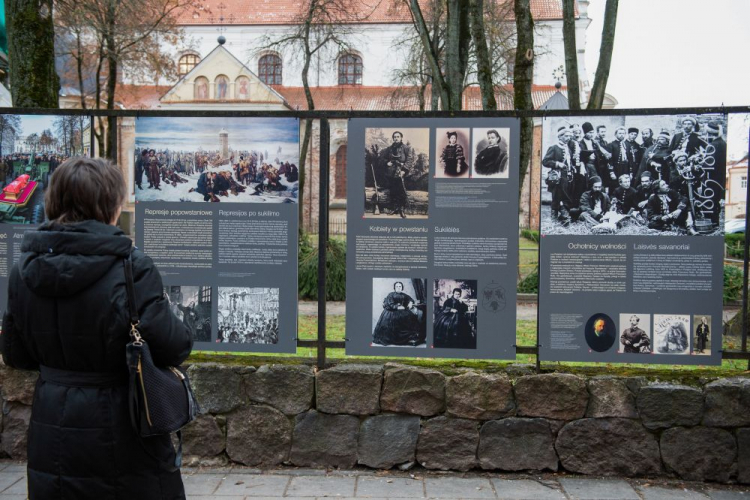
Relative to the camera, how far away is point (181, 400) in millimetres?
3053

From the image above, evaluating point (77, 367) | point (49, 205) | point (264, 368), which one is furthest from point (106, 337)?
point (264, 368)

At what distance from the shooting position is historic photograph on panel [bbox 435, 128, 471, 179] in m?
5.43

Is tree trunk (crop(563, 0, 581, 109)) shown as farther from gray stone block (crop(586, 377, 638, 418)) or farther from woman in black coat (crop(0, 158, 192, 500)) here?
woman in black coat (crop(0, 158, 192, 500))

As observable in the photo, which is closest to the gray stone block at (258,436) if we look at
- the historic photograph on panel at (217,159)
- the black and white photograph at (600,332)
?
the historic photograph on panel at (217,159)

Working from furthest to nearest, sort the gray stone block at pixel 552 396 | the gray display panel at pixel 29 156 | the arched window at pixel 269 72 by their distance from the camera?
the arched window at pixel 269 72 → the gray display panel at pixel 29 156 → the gray stone block at pixel 552 396

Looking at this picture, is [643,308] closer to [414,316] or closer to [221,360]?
[414,316]

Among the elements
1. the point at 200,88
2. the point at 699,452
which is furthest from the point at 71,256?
the point at 200,88

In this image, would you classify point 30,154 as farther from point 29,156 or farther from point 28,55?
point 28,55

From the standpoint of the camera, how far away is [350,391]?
555cm

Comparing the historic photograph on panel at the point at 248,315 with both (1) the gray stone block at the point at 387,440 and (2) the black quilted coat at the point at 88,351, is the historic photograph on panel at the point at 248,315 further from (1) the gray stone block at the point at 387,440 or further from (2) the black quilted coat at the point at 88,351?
(2) the black quilted coat at the point at 88,351

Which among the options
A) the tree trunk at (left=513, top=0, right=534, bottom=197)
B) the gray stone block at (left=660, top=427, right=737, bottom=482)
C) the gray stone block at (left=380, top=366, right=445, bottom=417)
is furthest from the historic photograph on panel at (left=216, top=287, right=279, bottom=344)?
the tree trunk at (left=513, top=0, right=534, bottom=197)

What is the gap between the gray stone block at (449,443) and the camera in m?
5.50

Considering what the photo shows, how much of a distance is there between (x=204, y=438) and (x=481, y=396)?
6.95ft

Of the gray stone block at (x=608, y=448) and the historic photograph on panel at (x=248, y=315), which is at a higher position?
the historic photograph on panel at (x=248, y=315)
